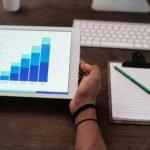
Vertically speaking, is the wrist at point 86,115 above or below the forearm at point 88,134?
above

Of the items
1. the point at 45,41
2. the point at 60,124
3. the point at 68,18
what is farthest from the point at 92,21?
the point at 60,124

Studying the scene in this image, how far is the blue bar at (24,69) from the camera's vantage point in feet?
2.69

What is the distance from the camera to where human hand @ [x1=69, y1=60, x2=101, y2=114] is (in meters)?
0.79

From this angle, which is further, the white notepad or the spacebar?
the spacebar

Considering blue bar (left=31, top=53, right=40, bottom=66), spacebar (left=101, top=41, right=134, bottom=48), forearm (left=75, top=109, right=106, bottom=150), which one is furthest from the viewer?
spacebar (left=101, top=41, right=134, bottom=48)

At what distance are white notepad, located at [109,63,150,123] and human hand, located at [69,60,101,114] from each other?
0.06 metres

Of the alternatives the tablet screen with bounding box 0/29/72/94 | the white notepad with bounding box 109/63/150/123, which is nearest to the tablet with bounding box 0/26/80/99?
the tablet screen with bounding box 0/29/72/94

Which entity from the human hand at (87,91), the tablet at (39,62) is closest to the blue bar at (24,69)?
the tablet at (39,62)

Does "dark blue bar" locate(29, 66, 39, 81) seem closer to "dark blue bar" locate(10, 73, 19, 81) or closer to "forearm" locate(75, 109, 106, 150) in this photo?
"dark blue bar" locate(10, 73, 19, 81)

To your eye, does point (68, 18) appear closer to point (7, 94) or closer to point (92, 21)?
point (92, 21)

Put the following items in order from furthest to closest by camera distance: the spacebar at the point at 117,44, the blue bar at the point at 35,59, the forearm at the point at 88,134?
the spacebar at the point at 117,44
the blue bar at the point at 35,59
the forearm at the point at 88,134

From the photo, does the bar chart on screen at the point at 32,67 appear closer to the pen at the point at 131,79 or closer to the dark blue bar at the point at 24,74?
the dark blue bar at the point at 24,74

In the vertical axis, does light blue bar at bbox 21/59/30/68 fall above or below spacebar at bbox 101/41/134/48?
below

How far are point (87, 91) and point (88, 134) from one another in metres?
0.11
